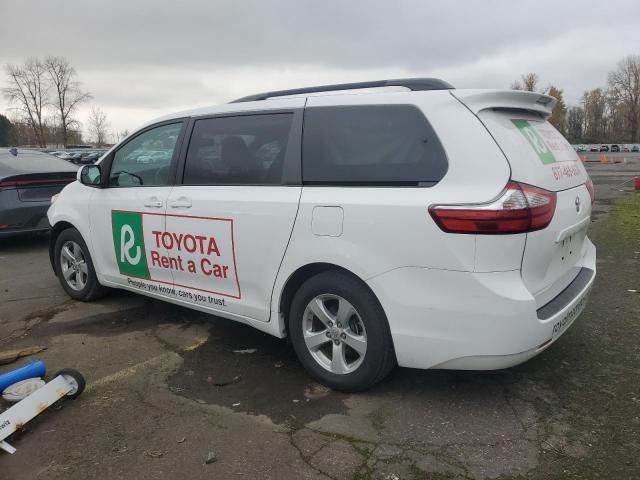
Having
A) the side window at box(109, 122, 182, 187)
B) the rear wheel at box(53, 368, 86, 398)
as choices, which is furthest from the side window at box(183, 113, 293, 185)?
the rear wheel at box(53, 368, 86, 398)

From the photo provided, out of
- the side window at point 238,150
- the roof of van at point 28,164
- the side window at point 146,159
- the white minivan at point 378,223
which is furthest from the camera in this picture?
the roof of van at point 28,164

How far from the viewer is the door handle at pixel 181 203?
3.88 meters

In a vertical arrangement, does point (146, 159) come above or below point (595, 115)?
below

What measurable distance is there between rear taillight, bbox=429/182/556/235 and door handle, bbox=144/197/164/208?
2227mm

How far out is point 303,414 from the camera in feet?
10.1

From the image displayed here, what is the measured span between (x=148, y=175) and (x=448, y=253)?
269 centimetres

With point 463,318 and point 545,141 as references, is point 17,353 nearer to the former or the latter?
point 463,318

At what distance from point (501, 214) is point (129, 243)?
3.07 meters

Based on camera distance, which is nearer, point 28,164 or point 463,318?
point 463,318

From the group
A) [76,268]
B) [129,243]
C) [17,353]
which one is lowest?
[17,353]

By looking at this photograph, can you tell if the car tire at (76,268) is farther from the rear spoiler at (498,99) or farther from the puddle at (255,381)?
A: the rear spoiler at (498,99)

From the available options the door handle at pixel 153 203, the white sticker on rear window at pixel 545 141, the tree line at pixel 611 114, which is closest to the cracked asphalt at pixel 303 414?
the door handle at pixel 153 203

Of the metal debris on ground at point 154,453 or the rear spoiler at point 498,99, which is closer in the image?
the metal debris on ground at point 154,453

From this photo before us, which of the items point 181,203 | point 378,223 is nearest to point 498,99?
point 378,223
